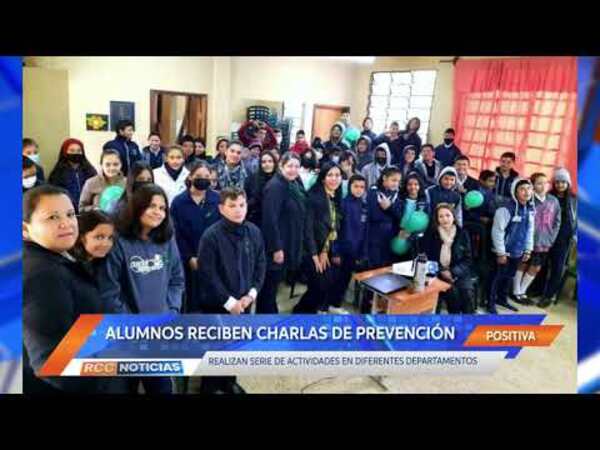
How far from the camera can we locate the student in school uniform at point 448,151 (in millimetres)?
2426

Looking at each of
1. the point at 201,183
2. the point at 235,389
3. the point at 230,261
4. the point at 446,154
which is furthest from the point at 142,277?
the point at 446,154

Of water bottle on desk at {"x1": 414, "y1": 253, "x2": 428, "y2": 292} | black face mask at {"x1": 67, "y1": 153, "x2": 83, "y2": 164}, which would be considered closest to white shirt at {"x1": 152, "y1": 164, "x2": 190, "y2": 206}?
black face mask at {"x1": 67, "y1": 153, "x2": 83, "y2": 164}

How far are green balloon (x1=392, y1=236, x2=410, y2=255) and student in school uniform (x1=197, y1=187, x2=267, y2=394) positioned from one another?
68 centimetres

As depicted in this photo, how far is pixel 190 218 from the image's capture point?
2273mm

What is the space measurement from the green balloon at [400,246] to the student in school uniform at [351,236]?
150 millimetres

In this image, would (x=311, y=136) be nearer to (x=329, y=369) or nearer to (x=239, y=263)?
(x=239, y=263)

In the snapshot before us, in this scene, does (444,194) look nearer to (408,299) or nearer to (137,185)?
(408,299)

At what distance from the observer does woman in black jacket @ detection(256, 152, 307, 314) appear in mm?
2367

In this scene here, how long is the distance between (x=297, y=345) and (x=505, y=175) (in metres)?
1.35

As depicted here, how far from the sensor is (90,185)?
2.19 metres

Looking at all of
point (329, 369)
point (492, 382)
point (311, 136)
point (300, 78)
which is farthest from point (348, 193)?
point (492, 382)

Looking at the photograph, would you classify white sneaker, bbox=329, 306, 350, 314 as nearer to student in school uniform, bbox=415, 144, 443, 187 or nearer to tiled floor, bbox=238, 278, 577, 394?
tiled floor, bbox=238, 278, 577, 394

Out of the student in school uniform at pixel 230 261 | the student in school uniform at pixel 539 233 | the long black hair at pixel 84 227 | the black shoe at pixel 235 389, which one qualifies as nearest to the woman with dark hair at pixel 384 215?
the student in school uniform at pixel 230 261

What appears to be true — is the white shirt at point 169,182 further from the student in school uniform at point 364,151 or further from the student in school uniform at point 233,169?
the student in school uniform at point 364,151
